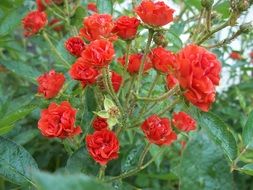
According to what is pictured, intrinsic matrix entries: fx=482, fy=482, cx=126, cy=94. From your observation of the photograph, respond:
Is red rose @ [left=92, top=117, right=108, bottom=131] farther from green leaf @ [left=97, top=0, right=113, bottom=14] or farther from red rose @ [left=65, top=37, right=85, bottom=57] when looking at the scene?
green leaf @ [left=97, top=0, right=113, bottom=14]

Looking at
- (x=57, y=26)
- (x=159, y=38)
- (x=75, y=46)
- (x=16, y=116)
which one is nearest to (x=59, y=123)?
(x=16, y=116)

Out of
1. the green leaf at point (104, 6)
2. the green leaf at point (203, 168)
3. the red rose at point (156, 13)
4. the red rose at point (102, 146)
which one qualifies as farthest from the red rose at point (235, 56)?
the green leaf at point (203, 168)

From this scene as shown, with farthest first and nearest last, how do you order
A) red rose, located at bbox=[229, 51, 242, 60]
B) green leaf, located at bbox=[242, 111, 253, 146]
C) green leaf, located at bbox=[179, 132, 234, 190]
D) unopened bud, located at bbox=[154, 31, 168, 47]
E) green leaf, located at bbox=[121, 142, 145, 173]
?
red rose, located at bbox=[229, 51, 242, 60], green leaf, located at bbox=[121, 142, 145, 173], unopened bud, located at bbox=[154, 31, 168, 47], green leaf, located at bbox=[242, 111, 253, 146], green leaf, located at bbox=[179, 132, 234, 190]

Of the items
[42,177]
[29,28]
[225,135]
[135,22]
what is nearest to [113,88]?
[135,22]

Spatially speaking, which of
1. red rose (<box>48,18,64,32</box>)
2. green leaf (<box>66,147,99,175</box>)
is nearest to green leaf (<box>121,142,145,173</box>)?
green leaf (<box>66,147,99,175</box>)

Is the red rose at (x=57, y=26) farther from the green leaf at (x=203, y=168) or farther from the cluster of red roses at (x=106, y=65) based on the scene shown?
the green leaf at (x=203, y=168)
